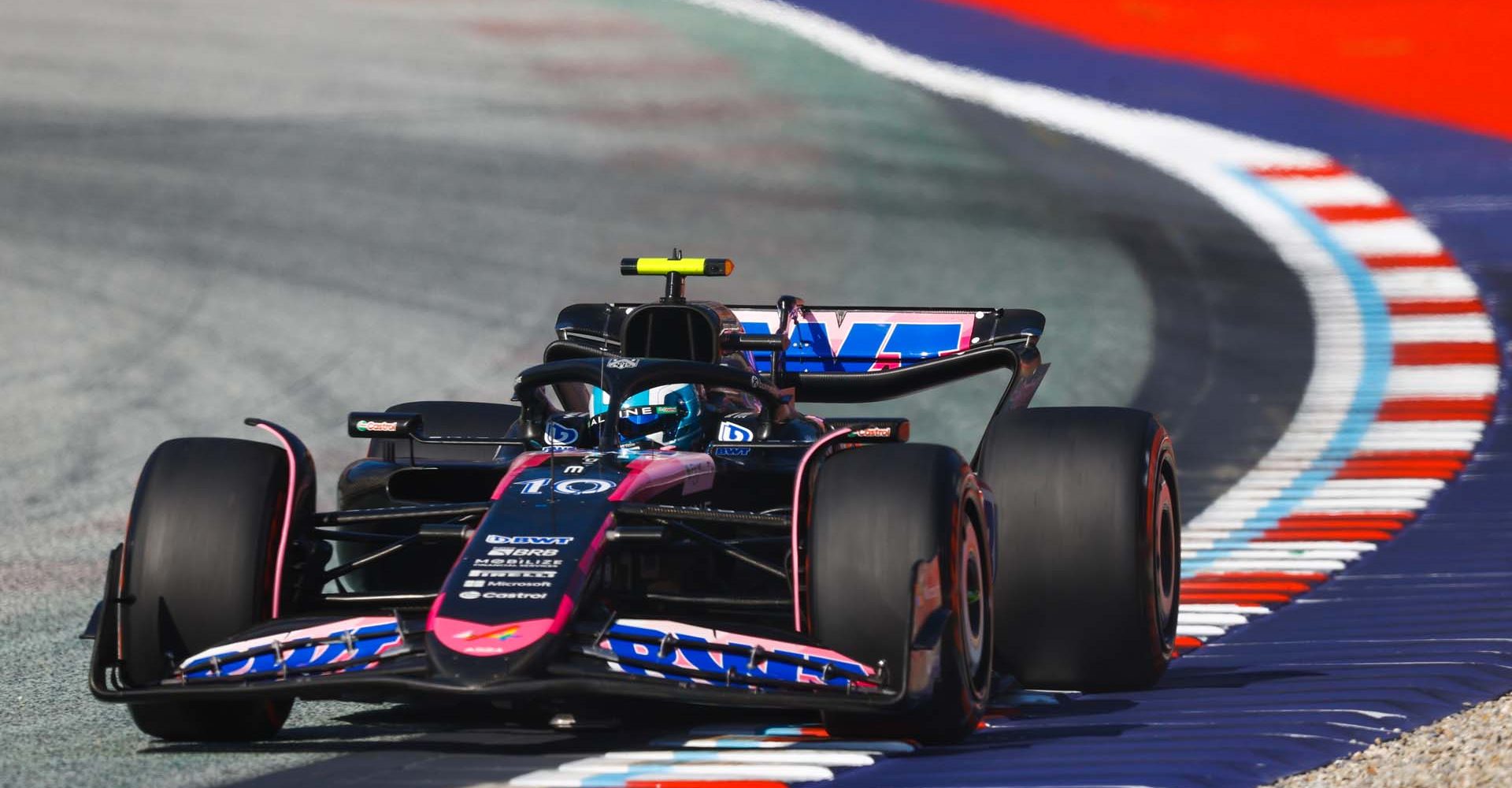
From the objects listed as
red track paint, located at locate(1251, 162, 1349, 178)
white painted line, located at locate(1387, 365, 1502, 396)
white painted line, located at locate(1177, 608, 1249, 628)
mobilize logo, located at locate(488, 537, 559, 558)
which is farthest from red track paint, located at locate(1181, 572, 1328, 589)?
red track paint, located at locate(1251, 162, 1349, 178)

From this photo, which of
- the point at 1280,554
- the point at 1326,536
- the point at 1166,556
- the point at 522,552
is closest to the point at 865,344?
the point at 1166,556

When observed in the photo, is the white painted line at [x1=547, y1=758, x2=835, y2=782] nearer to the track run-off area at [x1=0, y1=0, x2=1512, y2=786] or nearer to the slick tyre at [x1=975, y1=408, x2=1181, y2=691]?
the track run-off area at [x1=0, y1=0, x2=1512, y2=786]

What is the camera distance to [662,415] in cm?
835

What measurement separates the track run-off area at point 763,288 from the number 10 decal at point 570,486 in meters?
0.78

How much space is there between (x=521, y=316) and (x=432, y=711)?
9943mm

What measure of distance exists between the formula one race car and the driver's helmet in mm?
11

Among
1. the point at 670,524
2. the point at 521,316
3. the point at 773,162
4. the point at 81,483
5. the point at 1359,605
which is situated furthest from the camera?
the point at 773,162

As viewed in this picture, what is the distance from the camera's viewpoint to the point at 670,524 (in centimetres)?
713

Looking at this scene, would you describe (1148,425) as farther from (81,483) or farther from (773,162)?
(773,162)

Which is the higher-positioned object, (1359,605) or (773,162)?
(773,162)

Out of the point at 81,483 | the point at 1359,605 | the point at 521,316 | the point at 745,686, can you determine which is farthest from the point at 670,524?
the point at 521,316

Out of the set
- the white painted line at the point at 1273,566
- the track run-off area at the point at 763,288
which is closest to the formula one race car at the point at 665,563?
the track run-off area at the point at 763,288

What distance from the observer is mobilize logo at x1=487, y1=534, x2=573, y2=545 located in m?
6.82

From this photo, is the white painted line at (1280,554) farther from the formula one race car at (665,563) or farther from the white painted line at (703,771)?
→ the white painted line at (703,771)
